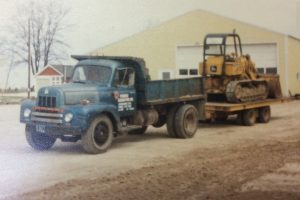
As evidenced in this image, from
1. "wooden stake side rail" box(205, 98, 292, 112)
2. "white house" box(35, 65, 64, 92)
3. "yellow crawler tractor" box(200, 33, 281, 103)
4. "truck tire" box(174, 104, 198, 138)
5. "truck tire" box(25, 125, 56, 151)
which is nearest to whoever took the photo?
"white house" box(35, 65, 64, 92)

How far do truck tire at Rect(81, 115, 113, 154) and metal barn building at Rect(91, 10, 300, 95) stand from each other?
788cm

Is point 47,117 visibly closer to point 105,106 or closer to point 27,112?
point 27,112

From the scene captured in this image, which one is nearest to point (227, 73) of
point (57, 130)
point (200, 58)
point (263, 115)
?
point (263, 115)

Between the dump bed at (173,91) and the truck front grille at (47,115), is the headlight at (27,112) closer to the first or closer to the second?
the truck front grille at (47,115)

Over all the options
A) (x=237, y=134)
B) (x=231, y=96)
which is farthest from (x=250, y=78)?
(x=237, y=134)

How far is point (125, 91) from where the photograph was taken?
8.27m

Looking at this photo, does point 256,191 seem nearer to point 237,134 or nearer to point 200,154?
point 200,154

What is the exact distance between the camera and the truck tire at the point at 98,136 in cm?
743

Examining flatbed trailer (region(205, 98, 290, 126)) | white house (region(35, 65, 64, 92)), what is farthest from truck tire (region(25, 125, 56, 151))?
flatbed trailer (region(205, 98, 290, 126))

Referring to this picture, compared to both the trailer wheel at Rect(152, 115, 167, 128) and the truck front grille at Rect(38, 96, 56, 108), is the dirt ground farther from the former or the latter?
the truck front grille at Rect(38, 96, 56, 108)

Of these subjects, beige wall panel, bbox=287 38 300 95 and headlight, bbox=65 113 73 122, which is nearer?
headlight, bbox=65 113 73 122

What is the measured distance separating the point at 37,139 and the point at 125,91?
1397mm

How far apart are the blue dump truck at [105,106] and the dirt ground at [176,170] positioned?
248 millimetres

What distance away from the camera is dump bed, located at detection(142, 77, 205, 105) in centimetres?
863
